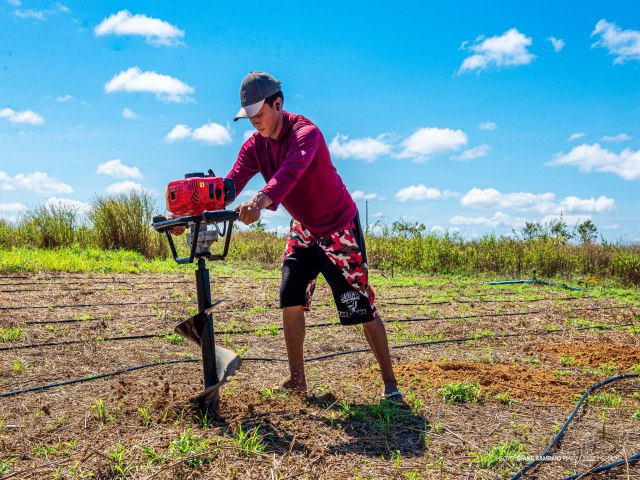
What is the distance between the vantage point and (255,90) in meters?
2.94

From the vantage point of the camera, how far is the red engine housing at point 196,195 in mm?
2637

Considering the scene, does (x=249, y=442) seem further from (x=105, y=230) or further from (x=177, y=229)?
(x=105, y=230)

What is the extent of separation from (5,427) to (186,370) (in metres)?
1.25

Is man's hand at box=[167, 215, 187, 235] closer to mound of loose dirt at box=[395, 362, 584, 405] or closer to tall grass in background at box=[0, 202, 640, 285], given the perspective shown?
mound of loose dirt at box=[395, 362, 584, 405]

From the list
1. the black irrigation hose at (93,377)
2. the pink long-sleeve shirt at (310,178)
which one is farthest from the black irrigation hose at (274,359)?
the pink long-sleeve shirt at (310,178)

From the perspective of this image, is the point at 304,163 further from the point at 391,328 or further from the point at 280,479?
the point at 391,328

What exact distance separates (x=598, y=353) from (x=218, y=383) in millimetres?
3206

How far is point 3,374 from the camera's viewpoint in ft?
12.3

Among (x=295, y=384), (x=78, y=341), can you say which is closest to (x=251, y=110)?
(x=295, y=384)

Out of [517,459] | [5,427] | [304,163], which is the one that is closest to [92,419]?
[5,427]

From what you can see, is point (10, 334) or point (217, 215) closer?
point (217, 215)

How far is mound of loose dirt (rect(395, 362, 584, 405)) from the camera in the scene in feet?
11.4

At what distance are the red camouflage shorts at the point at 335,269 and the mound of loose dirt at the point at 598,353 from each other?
2206 mm

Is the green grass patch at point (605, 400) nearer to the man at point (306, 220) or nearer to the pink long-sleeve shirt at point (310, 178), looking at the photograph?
the man at point (306, 220)
